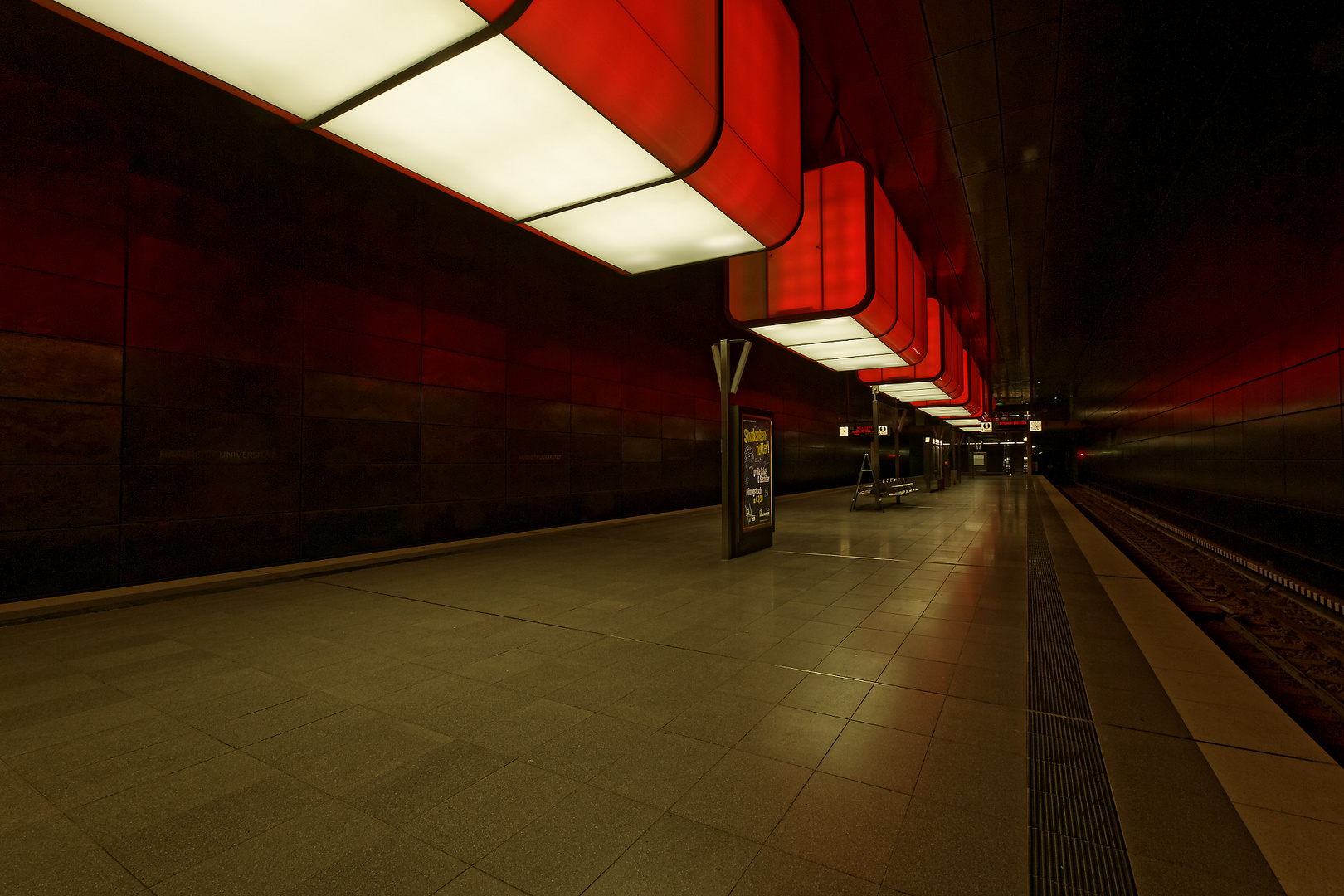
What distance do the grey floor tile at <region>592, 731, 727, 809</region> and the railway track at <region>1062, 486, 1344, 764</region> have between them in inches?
118

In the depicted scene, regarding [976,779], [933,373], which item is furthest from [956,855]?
[933,373]

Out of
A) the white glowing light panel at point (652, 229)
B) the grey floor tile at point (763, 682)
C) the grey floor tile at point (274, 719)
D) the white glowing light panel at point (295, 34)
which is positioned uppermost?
the white glowing light panel at point (295, 34)

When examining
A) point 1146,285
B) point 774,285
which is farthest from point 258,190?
point 1146,285

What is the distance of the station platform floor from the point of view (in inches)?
71.6

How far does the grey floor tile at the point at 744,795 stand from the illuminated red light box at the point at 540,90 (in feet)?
11.5

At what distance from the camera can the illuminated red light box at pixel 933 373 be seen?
12.3m

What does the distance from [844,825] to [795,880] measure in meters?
0.36

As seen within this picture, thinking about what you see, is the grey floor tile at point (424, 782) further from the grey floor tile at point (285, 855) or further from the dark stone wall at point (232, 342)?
the dark stone wall at point (232, 342)

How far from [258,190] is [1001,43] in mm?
8672

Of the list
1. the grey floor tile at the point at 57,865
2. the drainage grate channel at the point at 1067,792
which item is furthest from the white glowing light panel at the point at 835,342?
the grey floor tile at the point at 57,865

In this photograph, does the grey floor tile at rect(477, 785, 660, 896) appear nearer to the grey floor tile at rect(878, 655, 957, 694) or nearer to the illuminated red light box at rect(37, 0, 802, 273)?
the grey floor tile at rect(878, 655, 957, 694)

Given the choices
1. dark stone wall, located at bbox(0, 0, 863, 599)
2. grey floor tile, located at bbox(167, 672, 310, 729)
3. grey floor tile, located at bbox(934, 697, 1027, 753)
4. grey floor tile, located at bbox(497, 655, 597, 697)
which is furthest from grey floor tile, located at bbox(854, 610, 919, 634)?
dark stone wall, located at bbox(0, 0, 863, 599)

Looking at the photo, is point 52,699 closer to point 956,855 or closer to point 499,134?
point 499,134

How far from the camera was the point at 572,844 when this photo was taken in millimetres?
1936
